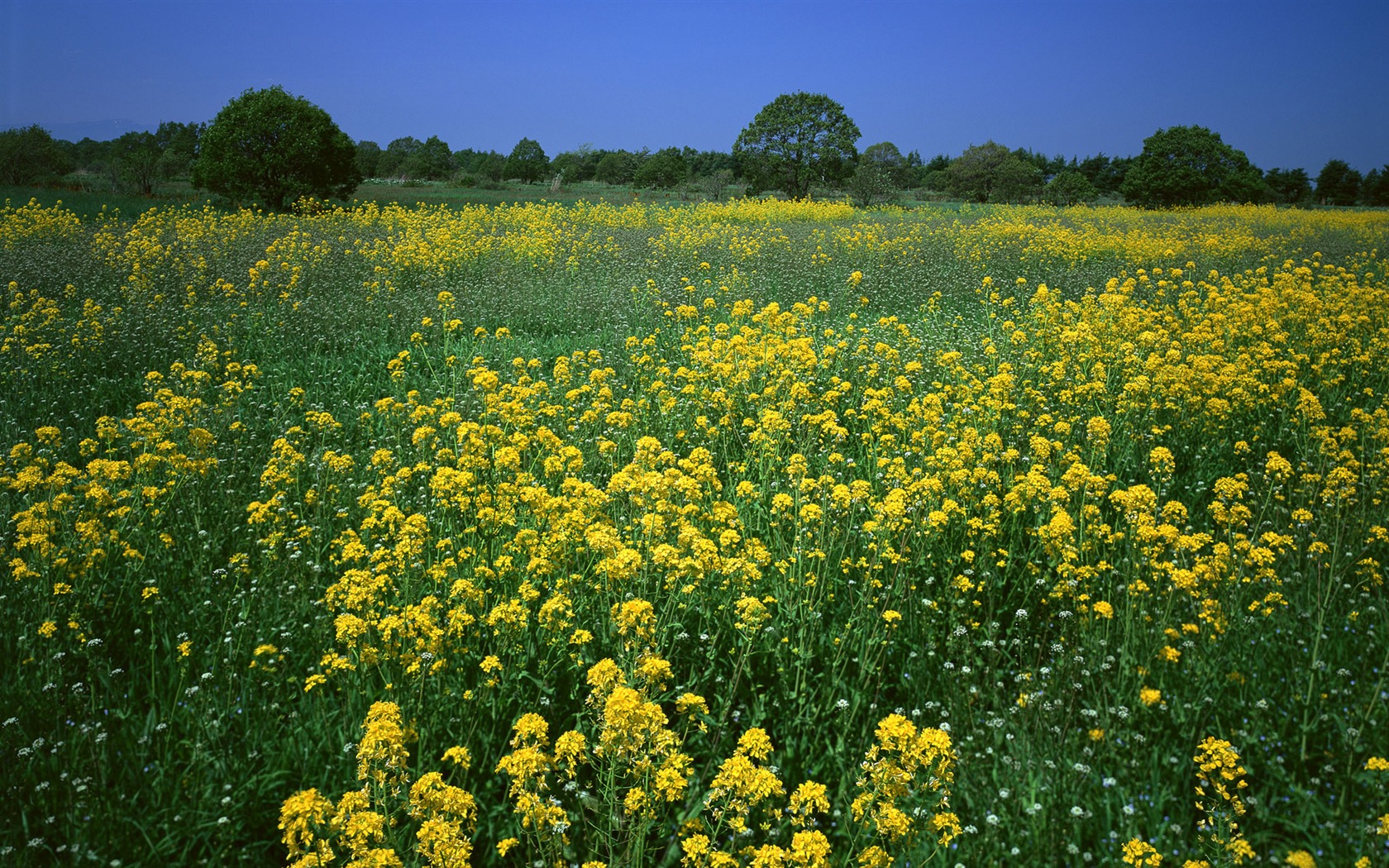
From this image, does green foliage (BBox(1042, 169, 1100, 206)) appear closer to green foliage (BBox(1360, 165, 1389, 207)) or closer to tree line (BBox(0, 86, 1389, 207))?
tree line (BBox(0, 86, 1389, 207))

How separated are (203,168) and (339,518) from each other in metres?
29.9

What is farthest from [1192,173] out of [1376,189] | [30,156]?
[30,156]

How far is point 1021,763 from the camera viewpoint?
9.15 ft

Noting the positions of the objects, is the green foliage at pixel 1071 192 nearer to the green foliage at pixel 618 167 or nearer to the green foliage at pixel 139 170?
the green foliage at pixel 618 167

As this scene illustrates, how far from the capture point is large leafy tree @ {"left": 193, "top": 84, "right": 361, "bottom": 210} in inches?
1077

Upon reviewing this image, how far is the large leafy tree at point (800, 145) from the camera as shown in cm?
4553

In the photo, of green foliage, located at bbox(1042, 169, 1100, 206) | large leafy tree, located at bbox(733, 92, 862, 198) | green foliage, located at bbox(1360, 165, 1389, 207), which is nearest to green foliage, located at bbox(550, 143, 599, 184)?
large leafy tree, located at bbox(733, 92, 862, 198)

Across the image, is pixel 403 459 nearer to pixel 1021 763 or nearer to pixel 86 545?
pixel 86 545

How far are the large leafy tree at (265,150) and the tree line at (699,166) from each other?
0.15 ft

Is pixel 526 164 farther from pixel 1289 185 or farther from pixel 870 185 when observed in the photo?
pixel 1289 185

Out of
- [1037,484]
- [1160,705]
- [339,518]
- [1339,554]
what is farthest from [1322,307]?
[339,518]

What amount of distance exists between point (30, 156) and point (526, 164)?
3241 cm

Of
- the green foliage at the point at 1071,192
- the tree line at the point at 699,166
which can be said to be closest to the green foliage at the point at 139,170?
the tree line at the point at 699,166

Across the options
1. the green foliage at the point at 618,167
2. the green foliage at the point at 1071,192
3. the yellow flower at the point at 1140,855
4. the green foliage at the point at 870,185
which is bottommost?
the yellow flower at the point at 1140,855
